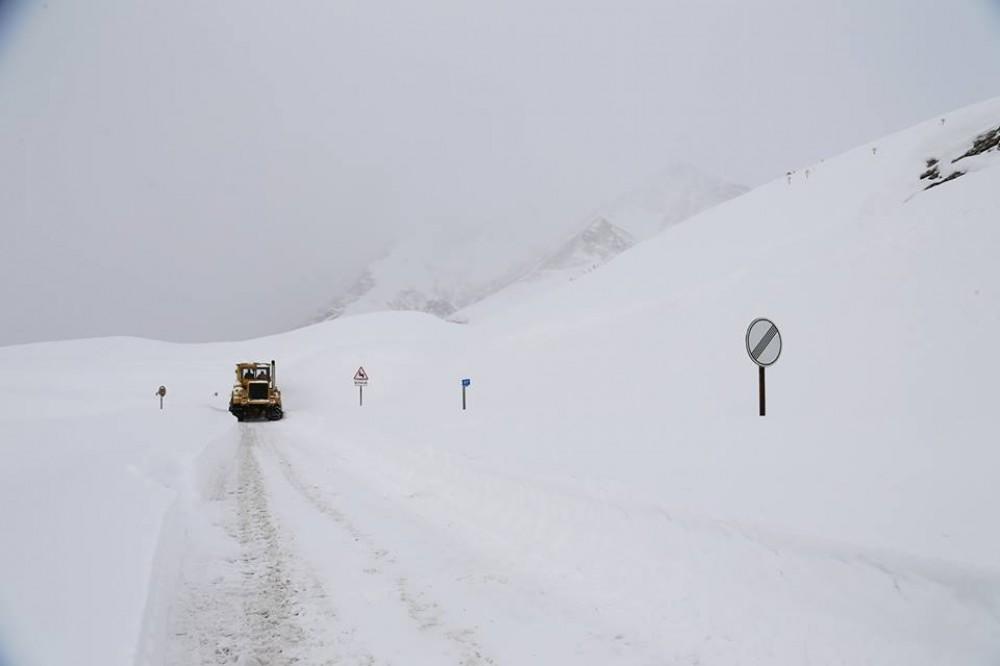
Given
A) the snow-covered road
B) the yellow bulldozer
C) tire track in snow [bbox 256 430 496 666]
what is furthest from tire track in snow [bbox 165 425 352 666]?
the yellow bulldozer

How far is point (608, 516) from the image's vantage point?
6262mm

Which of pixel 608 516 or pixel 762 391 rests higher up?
pixel 762 391

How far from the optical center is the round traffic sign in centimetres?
857

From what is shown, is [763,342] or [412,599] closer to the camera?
[412,599]

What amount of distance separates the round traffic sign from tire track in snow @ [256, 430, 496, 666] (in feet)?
20.2

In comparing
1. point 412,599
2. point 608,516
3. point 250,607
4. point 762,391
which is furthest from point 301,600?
point 762,391

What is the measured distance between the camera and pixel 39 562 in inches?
156

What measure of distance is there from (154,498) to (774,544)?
7.62m

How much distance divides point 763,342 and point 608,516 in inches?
165

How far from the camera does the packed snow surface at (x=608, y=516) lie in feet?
12.5

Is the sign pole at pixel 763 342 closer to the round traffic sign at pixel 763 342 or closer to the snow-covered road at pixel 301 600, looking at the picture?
the round traffic sign at pixel 763 342

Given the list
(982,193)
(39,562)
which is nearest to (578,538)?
(39,562)

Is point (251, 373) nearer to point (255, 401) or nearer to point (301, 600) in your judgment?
point (255, 401)

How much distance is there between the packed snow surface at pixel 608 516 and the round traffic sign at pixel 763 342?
1.04 meters
